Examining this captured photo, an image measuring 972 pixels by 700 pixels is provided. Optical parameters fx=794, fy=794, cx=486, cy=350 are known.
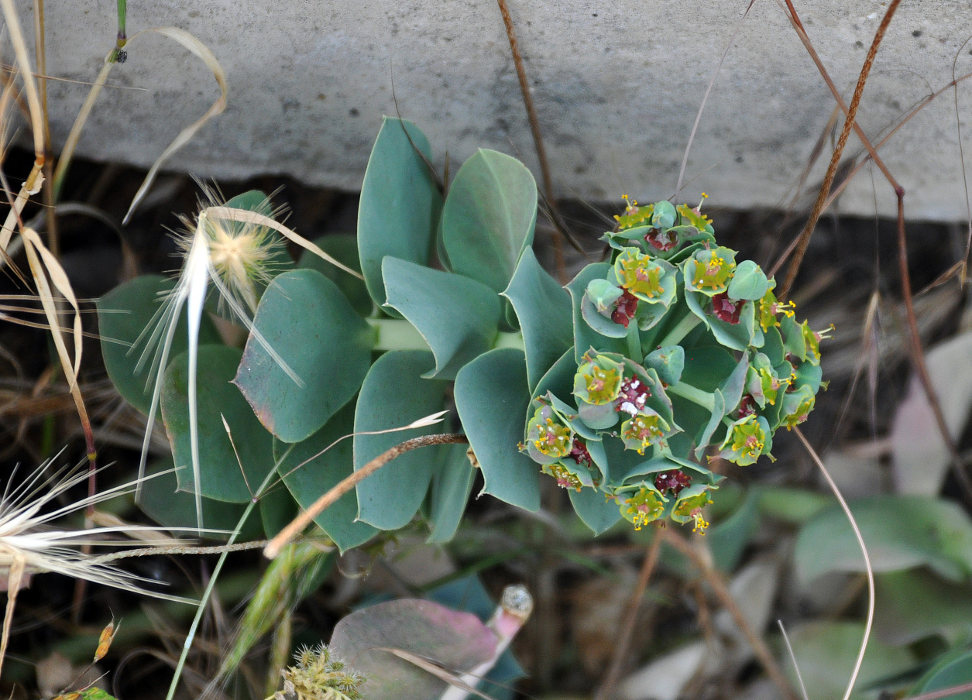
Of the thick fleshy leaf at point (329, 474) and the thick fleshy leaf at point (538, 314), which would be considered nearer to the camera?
the thick fleshy leaf at point (538, 314)

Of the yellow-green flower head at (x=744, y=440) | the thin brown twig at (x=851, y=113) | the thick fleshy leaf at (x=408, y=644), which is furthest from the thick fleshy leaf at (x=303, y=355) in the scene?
the thin brown twig at (x=851, y=113)

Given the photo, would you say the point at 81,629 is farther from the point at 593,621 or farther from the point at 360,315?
the point at 593,621

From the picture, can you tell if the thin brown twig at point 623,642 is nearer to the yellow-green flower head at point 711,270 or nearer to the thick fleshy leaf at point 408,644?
the thick fleshy leaf at point 408,644

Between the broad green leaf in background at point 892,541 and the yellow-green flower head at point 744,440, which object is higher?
the yellow-green flower head at point 744,440

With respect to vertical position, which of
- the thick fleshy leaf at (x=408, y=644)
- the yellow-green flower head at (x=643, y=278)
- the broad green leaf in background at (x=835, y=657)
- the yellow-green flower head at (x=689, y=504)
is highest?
the yellow-green flower head at (x=643, y=278)

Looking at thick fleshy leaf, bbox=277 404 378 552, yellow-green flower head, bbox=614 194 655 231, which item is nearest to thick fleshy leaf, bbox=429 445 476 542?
thick fleshy leaf, bbox=277 404 378 552

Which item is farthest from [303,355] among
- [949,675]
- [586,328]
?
[949,675]

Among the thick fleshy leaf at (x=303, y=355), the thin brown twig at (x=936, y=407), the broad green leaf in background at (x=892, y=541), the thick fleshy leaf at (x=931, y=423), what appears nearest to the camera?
the thick fleshy leaf at (x=303, y=355)

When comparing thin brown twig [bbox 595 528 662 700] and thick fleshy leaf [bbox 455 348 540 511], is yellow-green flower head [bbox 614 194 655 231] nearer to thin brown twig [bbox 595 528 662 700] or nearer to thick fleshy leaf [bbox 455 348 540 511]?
thick fleshy leaf [bbox 455 348 540 511]
